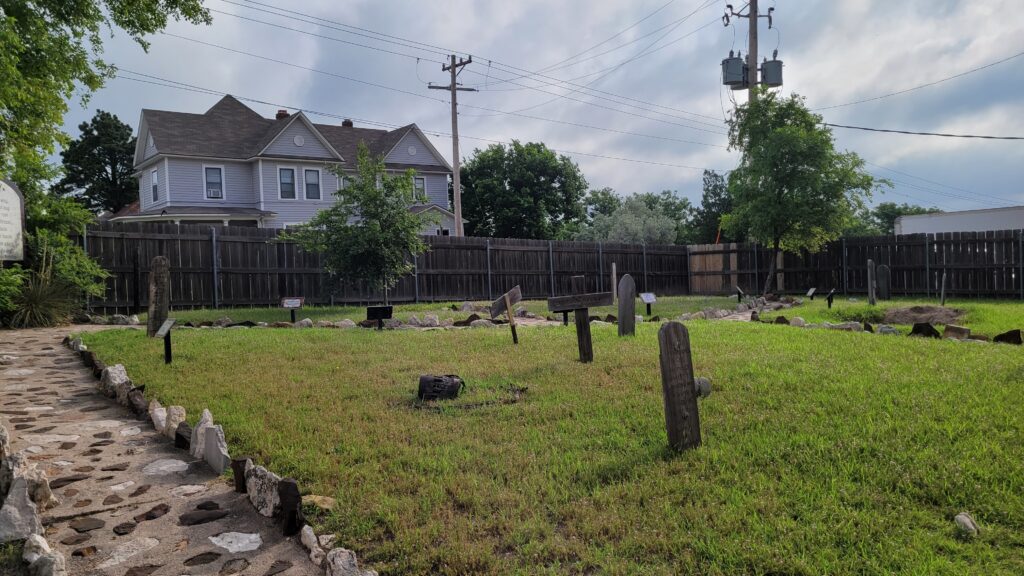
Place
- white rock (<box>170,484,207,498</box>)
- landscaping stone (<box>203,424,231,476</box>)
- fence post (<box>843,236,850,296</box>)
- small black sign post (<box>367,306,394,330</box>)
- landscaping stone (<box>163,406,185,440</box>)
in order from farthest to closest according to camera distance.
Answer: fence post (<box>843,236,850,296</box>) < small black sign post (<box>367,306,394,330</box>) < landscaping stone (<box>163,406,185,440</box>) < landscaping stone (<box>203,424,231,476</box>) < white rock (<box>170,484,207,498</box>)

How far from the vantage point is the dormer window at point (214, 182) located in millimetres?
29686

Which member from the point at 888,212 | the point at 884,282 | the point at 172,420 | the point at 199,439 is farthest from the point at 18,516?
the point at 888,212

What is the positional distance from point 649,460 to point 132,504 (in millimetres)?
3244

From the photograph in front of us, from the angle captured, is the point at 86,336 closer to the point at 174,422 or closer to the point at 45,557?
the point at 174,422

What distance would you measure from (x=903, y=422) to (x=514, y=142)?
41.5m

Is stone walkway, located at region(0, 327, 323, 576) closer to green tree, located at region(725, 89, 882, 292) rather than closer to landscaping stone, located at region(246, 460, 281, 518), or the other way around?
landscaping stone, located at region(246, 460, 281, 518)

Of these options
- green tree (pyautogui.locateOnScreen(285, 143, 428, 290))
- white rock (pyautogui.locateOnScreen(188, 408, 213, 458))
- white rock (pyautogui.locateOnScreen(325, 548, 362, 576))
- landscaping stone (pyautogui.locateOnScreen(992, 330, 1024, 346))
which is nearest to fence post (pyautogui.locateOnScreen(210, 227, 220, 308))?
green tree (pyautogui.locateOnScreen(285, 143, 428, 290))

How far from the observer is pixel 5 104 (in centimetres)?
1067

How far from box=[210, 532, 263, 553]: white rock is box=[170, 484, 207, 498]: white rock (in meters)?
0.73

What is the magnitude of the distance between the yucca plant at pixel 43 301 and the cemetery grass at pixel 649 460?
277 inches

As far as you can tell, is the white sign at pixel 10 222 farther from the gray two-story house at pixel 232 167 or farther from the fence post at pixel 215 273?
the gray two-story house at pixel 232 167

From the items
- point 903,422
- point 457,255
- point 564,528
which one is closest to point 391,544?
point 564,528

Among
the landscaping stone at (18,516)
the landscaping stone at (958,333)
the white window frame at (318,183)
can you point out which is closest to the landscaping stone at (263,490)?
the landscaping stone at (18,516)

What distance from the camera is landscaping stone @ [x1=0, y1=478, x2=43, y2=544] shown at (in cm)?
360
